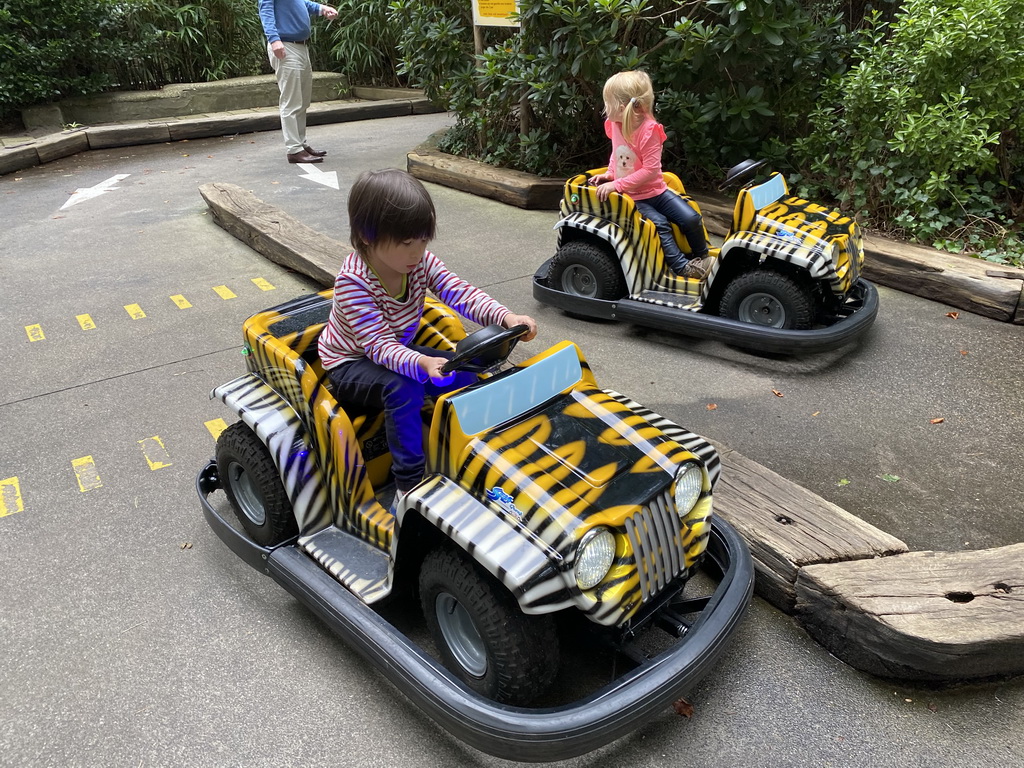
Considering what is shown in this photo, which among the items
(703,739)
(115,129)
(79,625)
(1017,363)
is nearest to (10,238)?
(115,129)

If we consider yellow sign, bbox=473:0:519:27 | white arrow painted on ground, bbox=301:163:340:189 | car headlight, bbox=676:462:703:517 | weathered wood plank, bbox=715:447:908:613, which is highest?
yellow sign, bbox=473:0:519:27

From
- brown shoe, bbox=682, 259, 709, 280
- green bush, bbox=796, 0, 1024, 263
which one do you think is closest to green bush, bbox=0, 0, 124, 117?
brown shoe, bbox=682, 259, 709, 280

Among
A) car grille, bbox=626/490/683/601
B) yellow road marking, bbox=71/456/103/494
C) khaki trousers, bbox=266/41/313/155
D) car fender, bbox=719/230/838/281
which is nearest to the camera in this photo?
car grille, bbox=626/490/683/601

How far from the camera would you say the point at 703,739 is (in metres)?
1.98

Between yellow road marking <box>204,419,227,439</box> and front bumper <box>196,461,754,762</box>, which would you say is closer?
front bumper <box>196,461,754,762</box>

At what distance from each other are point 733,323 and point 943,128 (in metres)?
2.30

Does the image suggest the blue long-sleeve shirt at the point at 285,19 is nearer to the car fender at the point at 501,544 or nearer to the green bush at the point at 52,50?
the green bush at the point at 52,50

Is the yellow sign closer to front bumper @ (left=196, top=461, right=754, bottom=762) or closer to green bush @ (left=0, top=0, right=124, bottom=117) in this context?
front bumper @ (left=196, top=461, right=754, bottom=762)

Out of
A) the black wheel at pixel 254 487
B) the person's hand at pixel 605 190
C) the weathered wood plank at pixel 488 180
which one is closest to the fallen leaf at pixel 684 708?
the black wheel at pixel 254 487

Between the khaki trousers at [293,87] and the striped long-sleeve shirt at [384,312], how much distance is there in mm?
6452

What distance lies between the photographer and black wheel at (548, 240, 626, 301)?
4.36 metres

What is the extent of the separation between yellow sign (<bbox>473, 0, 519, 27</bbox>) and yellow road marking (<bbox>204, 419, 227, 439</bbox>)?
454 cm

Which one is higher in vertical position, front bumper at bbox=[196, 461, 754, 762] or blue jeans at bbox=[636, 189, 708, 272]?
blue jeans at bbox=[636, 189, 708, 272]

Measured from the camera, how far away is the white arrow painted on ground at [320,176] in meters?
7.66
